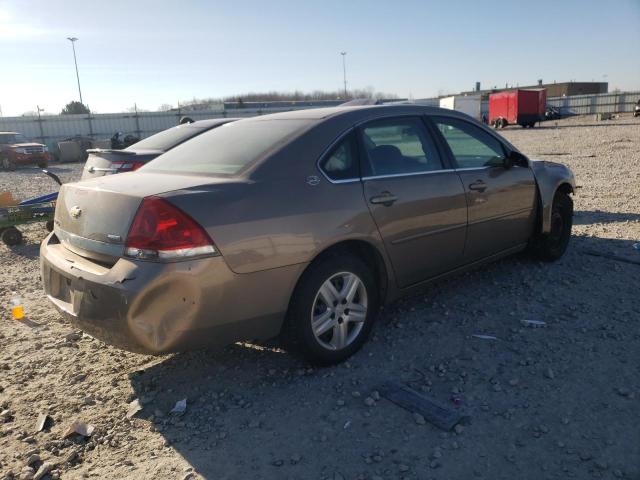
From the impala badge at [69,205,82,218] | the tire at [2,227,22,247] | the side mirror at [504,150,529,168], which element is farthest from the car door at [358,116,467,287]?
the tire at [2,227,22,247]

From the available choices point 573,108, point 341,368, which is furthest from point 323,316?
point 573,108

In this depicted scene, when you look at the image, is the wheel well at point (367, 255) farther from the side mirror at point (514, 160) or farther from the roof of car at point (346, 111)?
the side mirror at point (514, 160)

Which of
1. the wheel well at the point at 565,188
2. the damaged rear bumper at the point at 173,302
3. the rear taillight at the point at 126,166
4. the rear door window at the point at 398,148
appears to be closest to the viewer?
the damaged rear bumper at the point at 173,302

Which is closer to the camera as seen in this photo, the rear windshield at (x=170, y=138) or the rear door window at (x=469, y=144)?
the rear door window at (x=469, y=144)

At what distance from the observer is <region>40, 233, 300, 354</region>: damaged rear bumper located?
271 centimetres

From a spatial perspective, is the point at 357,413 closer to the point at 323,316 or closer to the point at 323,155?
the point at 323,316

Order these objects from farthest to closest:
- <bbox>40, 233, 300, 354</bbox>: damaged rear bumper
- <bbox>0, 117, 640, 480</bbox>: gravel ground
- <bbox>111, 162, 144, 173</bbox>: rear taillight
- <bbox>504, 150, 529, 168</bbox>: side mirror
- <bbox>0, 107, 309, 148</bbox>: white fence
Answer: <bbox>0, 107, 309, 148</bbox>: white fence, <bbox>111, 162, 144, 173</bbox>: rear taillight, <bbox>504, 150, 529, 168</bbox>: side mirror, <bbox>40, 233, 300, 354</bbox>: damaged rear bumper, <bbox>0, 117, 640, 480</bbox>: gravel ground

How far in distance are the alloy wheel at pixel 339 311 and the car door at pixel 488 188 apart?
1.25m

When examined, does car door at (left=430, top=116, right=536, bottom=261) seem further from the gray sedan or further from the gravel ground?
the gravel ground

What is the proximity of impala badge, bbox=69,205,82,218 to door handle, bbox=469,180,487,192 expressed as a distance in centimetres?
288

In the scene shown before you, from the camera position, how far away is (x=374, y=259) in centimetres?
363

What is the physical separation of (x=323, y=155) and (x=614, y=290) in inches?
117

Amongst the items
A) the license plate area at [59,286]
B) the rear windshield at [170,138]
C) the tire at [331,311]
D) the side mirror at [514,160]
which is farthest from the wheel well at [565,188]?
the rear windshield at [170,138]

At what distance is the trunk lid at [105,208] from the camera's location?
2.88 metres
